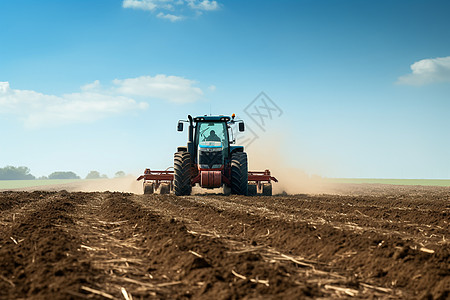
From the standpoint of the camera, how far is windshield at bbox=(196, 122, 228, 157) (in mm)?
16859

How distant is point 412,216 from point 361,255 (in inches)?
201

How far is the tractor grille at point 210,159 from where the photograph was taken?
16.3m

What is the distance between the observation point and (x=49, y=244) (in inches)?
234

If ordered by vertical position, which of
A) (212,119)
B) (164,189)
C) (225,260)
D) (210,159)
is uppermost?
(212,119)

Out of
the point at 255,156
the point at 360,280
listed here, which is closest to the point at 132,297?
the point at 360,280

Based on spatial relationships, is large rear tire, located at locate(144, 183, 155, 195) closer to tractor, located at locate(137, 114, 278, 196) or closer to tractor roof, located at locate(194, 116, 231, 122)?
tractor, located at locate(137, 114, 278, 196)

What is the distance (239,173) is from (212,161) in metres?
1.19

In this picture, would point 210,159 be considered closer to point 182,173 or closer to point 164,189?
point 182,173

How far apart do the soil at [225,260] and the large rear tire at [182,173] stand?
24.3 ft

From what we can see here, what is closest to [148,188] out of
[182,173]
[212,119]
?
[182,173]

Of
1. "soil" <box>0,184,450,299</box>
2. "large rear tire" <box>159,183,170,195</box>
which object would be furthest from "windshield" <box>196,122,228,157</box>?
"soil" <box>0,184,450,299</box>

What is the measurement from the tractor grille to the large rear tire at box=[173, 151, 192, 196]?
0.53m

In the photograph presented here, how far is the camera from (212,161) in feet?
53.5

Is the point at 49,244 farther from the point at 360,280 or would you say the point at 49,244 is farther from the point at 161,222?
the point at 360,280
